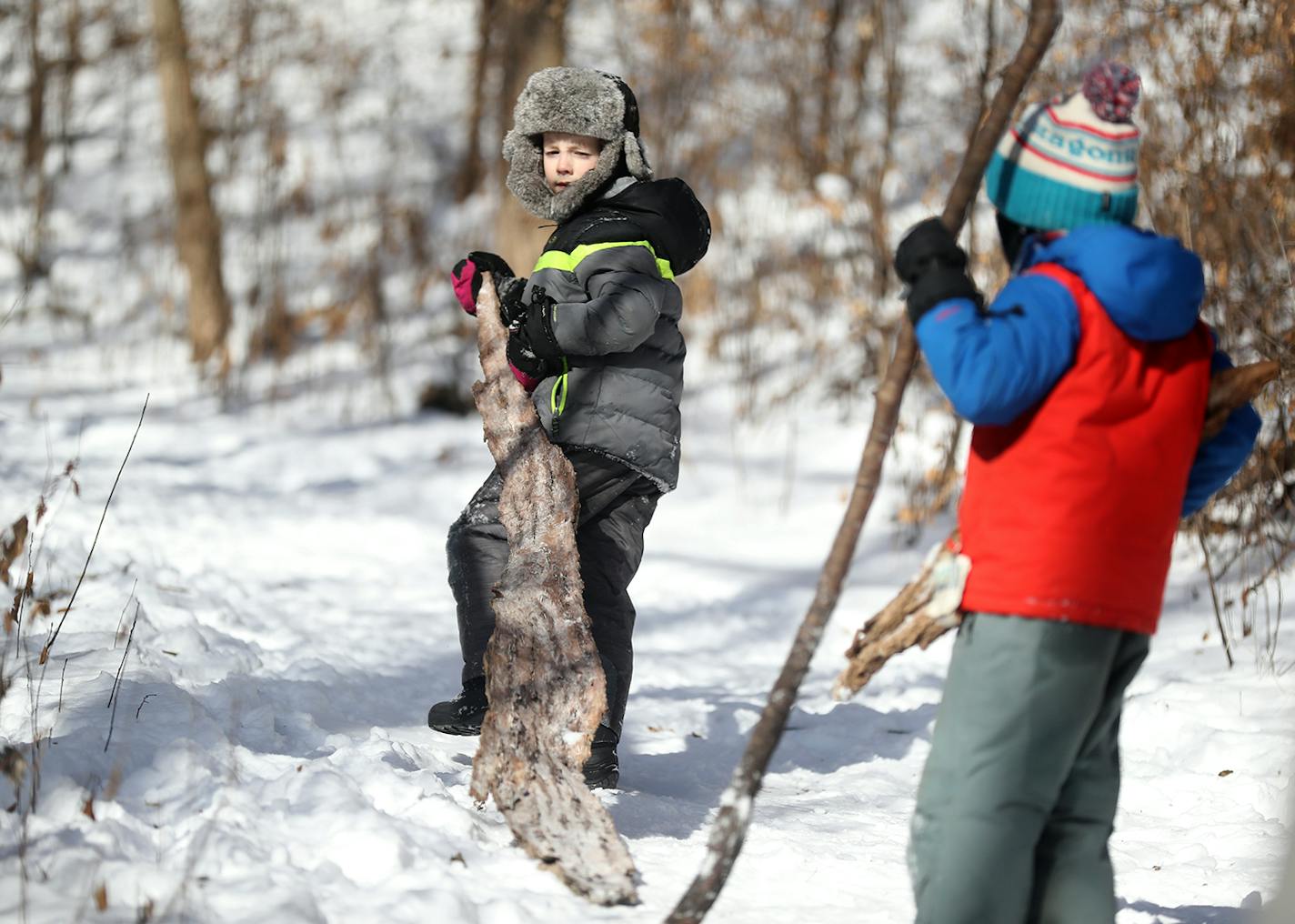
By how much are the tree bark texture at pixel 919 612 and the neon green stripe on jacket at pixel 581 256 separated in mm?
1168

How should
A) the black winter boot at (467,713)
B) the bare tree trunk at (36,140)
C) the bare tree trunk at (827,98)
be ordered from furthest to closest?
1. the bare tree trunk at (36,140)
2. the bare tree trunk at (827,98)
3. the black winter boot at (467,713)

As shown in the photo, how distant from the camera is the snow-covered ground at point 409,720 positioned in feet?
8.09

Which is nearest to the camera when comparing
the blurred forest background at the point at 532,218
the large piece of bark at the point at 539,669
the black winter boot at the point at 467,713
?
the large piece of bark at the point at 539,669

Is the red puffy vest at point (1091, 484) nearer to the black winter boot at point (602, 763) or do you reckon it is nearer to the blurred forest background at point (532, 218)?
the black winter boot at point (602, 763)

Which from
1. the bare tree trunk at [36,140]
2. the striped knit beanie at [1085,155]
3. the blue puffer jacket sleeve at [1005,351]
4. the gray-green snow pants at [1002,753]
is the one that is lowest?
the gray-green snow pants at [1002,753]

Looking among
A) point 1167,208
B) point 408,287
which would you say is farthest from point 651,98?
point 1167,208

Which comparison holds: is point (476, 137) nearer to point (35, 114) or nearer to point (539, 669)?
point (35, 114)

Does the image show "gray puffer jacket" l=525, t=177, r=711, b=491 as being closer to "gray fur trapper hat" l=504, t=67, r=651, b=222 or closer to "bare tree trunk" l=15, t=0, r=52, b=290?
"gray fur trapper hat" l=504, t=67, r=651, b=222

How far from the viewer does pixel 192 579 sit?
5.55m

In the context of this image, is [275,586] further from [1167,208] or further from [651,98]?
[651,98]

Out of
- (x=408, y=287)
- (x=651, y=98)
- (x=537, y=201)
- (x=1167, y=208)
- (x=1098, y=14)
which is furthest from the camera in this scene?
(x=408, y=287)

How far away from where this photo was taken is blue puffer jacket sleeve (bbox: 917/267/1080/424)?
6.31 feet

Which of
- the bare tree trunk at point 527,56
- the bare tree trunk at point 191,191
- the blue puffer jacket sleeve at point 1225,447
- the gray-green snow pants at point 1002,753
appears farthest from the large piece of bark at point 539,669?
the bare tree trunk at point 191,191

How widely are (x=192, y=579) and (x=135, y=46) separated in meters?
13.2
